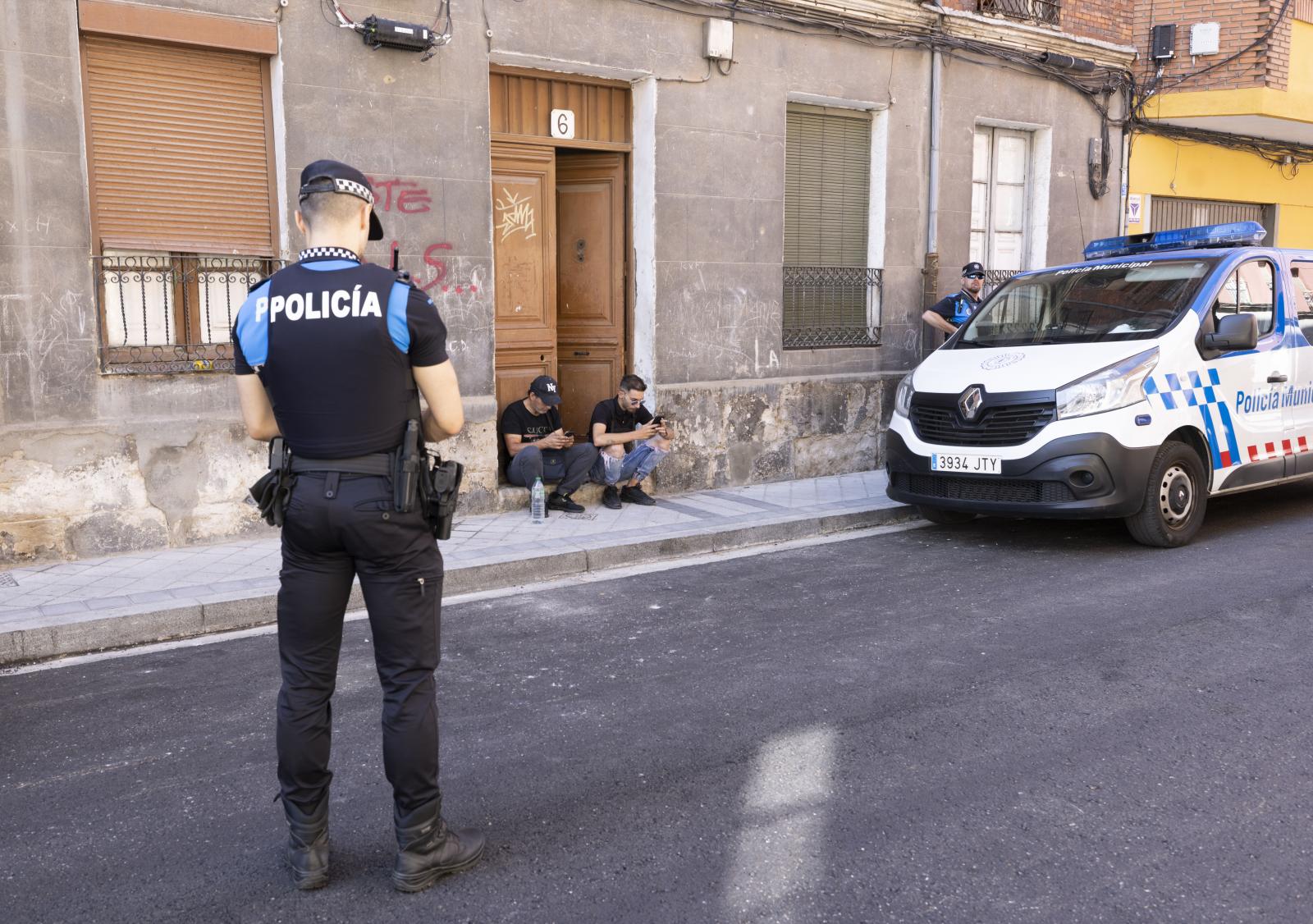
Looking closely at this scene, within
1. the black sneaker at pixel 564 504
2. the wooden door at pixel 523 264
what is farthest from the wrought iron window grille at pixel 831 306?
the black sneaker at pixel 564 504

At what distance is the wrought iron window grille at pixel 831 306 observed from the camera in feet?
34.8

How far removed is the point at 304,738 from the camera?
315 cm

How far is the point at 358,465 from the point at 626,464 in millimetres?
5817

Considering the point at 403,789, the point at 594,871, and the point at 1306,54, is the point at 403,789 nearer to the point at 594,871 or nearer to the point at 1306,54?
the point at 594,871

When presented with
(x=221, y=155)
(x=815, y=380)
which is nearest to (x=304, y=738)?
(x=221, y=155)

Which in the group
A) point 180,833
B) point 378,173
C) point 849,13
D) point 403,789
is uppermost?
point 849,13

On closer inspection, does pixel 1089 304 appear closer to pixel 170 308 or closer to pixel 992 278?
pixel 992 278

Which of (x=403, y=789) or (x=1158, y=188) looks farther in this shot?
(x=1158, y=188)

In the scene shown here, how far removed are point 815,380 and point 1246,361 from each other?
3.72 meters

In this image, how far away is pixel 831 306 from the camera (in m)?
10.9

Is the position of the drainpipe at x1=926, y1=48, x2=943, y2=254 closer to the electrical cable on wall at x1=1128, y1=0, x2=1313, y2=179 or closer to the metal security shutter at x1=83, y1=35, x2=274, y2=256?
the electrical cable on wall at x1=1128, y1=0, x2=1313, y2=179

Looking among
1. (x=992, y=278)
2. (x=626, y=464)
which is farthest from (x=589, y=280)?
(x=992, y=278)

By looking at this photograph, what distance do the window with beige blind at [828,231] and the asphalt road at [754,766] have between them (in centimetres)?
477

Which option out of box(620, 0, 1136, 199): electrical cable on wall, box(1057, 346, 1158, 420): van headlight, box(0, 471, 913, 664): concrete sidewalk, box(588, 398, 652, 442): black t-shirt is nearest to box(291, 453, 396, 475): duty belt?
box(0, 471, 913, 664): concrete sidewalk
